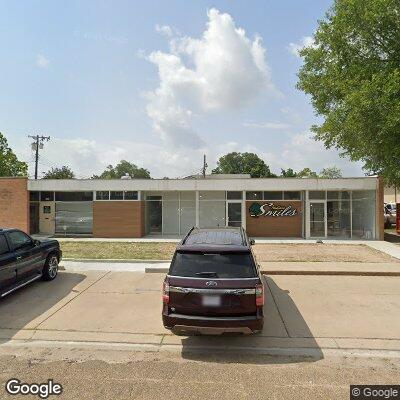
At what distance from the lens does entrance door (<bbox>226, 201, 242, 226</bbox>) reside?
2146 cm

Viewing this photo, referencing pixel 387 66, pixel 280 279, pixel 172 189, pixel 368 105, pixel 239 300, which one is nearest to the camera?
pixel 239 300

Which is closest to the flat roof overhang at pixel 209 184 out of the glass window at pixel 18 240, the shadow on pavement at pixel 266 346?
the glass window at pixel 18 240

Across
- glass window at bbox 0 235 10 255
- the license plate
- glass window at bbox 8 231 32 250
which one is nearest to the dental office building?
glass window at bbox 8 231 32 250

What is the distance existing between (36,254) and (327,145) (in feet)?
61.5

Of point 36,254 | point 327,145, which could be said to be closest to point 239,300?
point 36,254

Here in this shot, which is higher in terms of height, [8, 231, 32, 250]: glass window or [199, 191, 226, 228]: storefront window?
[199, 191, 226, 228]: storefront window

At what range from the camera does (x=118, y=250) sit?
15836 mm

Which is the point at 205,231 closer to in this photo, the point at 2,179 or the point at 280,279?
the point at 280,279

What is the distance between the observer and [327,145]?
22.6 metres

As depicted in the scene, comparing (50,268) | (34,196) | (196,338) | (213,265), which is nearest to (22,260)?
(50,268)

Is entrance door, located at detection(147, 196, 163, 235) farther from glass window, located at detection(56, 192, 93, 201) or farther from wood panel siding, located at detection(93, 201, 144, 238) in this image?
glass window, located at detection(56, 192, 93, 201)

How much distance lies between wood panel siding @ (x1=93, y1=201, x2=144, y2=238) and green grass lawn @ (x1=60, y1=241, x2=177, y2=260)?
2.61 metres

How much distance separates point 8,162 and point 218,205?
3114 centimetres

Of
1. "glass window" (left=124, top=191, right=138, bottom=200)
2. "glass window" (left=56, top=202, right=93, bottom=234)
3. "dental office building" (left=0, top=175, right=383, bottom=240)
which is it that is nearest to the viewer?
"dental office building" (left=0, top=175, right=383, bottom=240)
